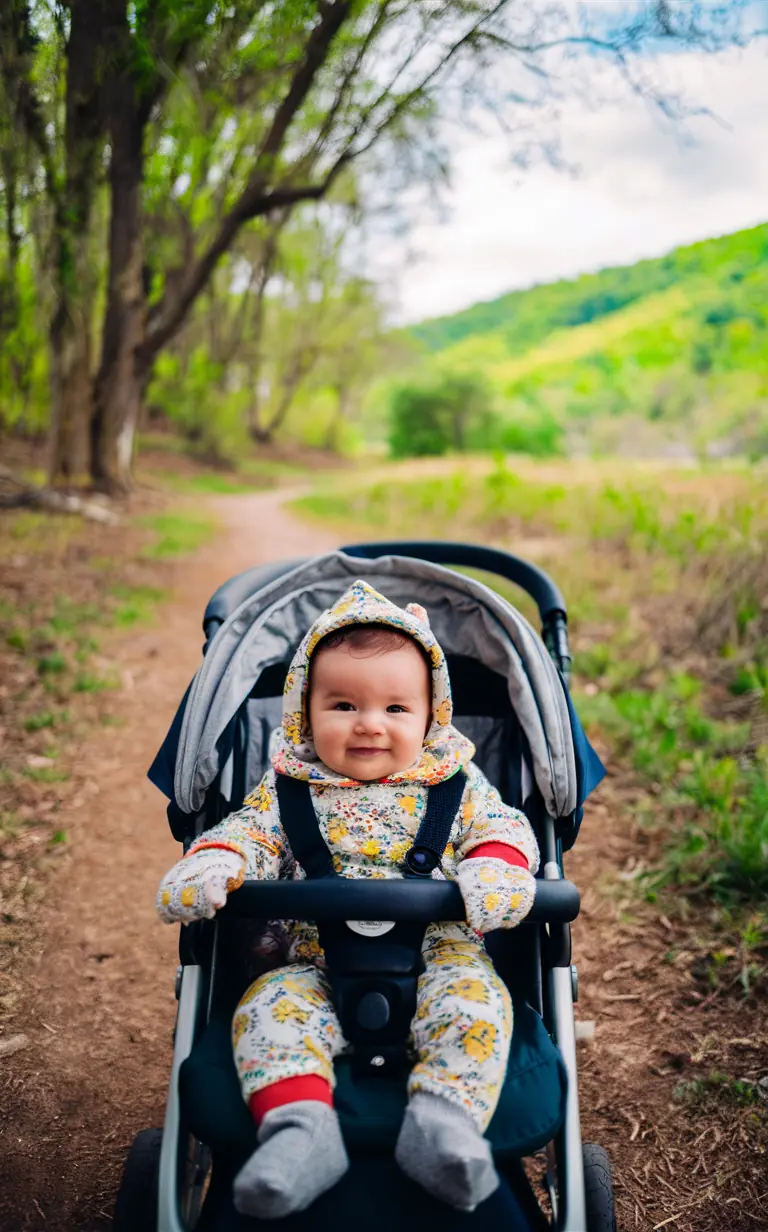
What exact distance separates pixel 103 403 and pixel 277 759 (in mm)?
10373

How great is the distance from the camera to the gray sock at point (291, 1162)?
1.44 meters

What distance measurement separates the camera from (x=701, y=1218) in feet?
7.15

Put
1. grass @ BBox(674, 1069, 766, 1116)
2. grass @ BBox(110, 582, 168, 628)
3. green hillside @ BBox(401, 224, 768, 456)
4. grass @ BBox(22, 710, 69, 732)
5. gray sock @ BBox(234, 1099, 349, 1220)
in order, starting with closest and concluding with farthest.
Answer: gray sock @ BBox(234, 1099, 349, 1220)
grass @ BBox(674, 1069, 766, 1116)
grass @ BBox(22, 710, 69, 732)
grass @ BBox(110, 582, 168, 628)
green hillside @ BBox(401, 224, 768, 456)

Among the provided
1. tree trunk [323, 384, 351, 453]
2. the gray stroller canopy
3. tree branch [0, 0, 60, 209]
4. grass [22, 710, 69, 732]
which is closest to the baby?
the gray stroller canopy

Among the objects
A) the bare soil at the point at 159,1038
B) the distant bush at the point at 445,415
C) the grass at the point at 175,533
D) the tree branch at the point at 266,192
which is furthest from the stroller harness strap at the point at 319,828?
the distant bush at the point at 445,415

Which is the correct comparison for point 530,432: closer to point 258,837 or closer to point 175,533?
point 175,533

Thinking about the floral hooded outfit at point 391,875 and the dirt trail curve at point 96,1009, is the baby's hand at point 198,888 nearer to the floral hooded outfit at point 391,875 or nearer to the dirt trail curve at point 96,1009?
the floral hooded outfit at point 391,875

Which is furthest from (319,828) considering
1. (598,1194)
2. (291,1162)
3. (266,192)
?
(266,192)

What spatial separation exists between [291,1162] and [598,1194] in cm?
83

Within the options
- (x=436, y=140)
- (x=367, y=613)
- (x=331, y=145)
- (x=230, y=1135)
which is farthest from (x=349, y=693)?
(x=331, y=145)

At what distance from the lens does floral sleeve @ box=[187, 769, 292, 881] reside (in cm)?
197

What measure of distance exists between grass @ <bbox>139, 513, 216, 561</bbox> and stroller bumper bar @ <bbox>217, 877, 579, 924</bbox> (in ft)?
24.4

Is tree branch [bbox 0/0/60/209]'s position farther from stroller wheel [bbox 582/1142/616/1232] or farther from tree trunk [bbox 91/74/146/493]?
stroller wheel [bbox 582/1142/616/1232]

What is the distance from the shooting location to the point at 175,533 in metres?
10.6
